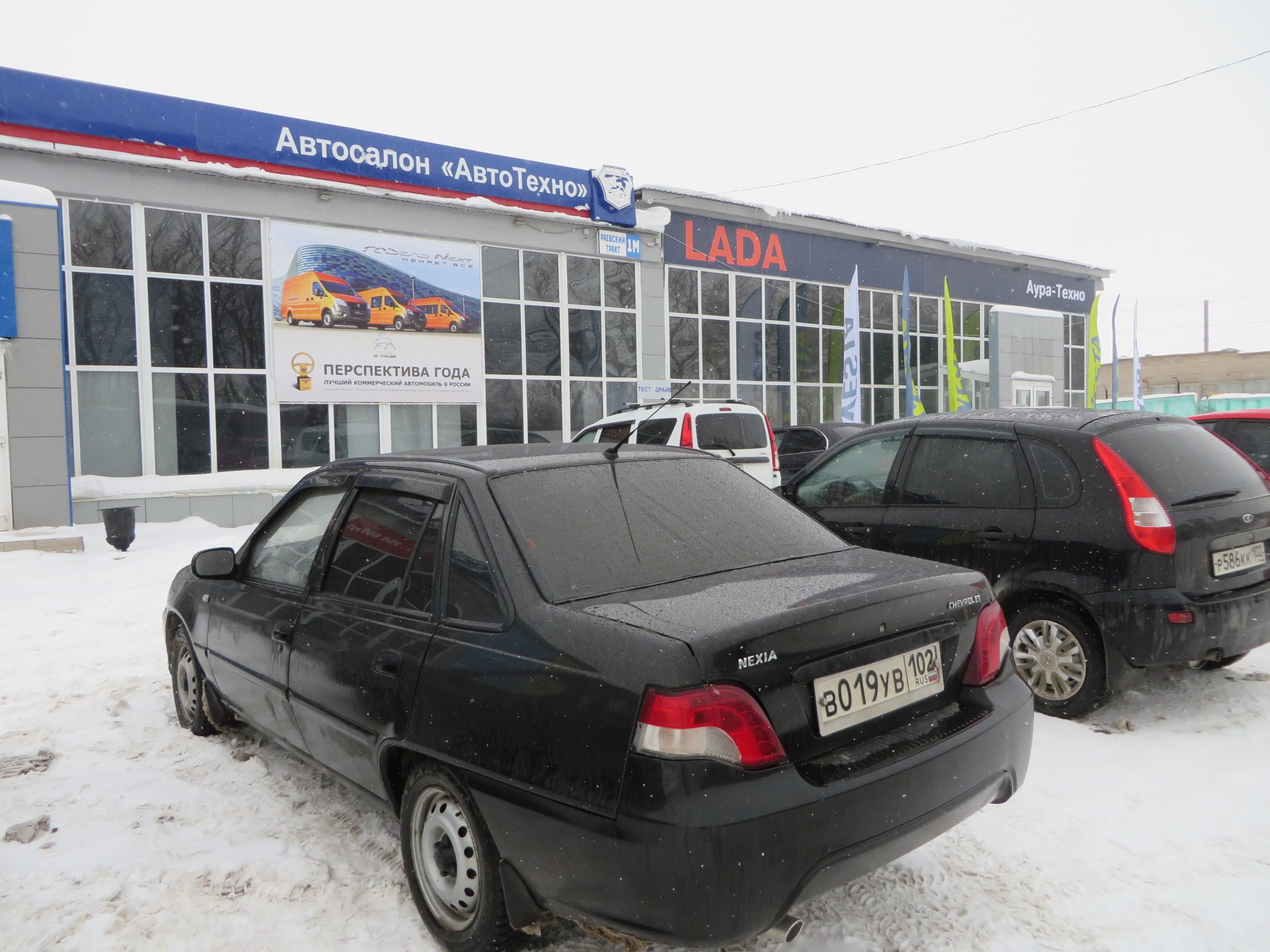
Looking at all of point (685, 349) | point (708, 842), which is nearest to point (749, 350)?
point (685, 349)

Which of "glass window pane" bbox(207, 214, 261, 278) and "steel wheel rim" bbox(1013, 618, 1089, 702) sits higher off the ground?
"glass window pane" bbox(207, 214, 261, 278)

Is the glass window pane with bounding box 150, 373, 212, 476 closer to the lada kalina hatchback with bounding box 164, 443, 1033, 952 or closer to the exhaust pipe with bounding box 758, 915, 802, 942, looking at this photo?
the lada kalina hatchback with bounding box 164, 443, 1033, 952

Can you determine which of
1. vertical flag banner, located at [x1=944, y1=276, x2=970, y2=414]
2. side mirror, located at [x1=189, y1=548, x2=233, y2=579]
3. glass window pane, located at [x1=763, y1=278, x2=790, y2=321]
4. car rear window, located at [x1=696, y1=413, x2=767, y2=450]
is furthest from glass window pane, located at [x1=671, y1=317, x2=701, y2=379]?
side mirror, located at [x1=189, y1=548, x2=233, y2=579]

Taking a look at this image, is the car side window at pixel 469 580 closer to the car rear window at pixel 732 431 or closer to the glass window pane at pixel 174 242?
the car rear window at pixel 732 431

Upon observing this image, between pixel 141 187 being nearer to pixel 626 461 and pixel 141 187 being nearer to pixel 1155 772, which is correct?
pixel 626 461

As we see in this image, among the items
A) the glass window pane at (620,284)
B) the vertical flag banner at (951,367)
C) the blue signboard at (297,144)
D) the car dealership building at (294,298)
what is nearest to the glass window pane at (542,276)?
the car dealership building at (294,298)

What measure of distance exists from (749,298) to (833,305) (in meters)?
3.16

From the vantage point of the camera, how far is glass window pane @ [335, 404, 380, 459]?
1529 centimetres

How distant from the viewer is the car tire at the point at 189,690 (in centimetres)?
446

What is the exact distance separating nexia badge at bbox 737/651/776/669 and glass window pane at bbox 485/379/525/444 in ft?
48.5

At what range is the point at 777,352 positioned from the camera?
22.3 metres

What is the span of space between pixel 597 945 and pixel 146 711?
139 inches

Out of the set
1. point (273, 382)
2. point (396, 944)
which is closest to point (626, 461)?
point (396, 944)

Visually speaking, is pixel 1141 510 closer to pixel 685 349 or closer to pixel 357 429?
pixel 357 429
